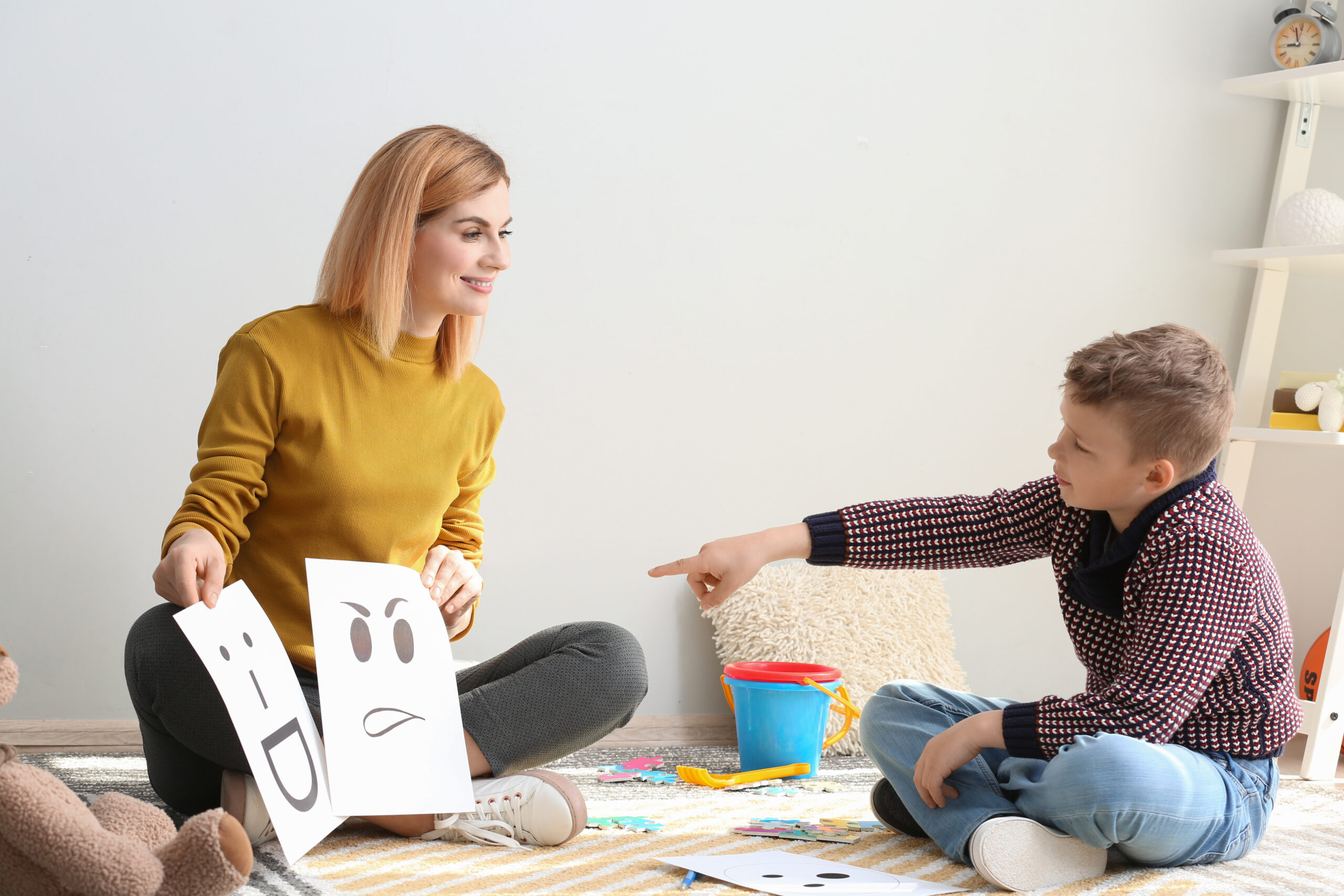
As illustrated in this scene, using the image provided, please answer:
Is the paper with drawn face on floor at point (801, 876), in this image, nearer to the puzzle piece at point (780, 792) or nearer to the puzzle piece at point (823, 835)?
the puzzle piece at point (823, 835)

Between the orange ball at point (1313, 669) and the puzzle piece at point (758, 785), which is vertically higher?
the orange ball at point (1313, 669)

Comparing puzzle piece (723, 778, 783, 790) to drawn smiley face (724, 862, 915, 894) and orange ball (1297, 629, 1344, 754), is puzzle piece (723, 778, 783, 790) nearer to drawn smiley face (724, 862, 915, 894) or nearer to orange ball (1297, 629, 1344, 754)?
drawn smiley face (724, 862, 915, 894)

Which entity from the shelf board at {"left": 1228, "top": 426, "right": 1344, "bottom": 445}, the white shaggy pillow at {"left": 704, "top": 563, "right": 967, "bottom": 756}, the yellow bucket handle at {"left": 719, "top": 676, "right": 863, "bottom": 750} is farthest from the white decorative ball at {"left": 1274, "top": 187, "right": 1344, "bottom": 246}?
the yellow bucket handle at {"left": 719, "top": 676, "right": 863, "bottom": 750}

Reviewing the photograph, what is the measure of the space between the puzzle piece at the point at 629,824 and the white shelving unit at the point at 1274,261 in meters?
1.19

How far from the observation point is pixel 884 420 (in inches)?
71.8

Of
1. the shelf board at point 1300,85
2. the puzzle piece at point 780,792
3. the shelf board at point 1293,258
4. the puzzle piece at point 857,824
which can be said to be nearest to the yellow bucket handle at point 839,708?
the puzzle piece at point 780,792

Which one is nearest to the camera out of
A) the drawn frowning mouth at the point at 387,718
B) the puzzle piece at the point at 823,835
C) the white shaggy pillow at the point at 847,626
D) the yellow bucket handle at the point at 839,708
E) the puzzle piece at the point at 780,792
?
the drawn frowning mouth at the point at 387,718

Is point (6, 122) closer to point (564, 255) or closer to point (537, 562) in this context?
point (564, 255)

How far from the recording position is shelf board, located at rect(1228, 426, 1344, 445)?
1.67 meters

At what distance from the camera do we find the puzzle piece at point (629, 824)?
1.10m

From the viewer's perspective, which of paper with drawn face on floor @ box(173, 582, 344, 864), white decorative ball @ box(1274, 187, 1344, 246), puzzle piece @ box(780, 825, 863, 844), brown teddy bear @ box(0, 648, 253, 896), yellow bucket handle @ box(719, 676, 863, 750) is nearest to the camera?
brown teddy bear @ box(0, 648, 253, 896)

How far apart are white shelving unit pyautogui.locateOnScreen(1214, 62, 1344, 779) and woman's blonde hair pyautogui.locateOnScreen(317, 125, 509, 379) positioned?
1293mm

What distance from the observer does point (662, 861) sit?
98 centimetres

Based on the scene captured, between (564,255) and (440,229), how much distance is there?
527 millimetres
